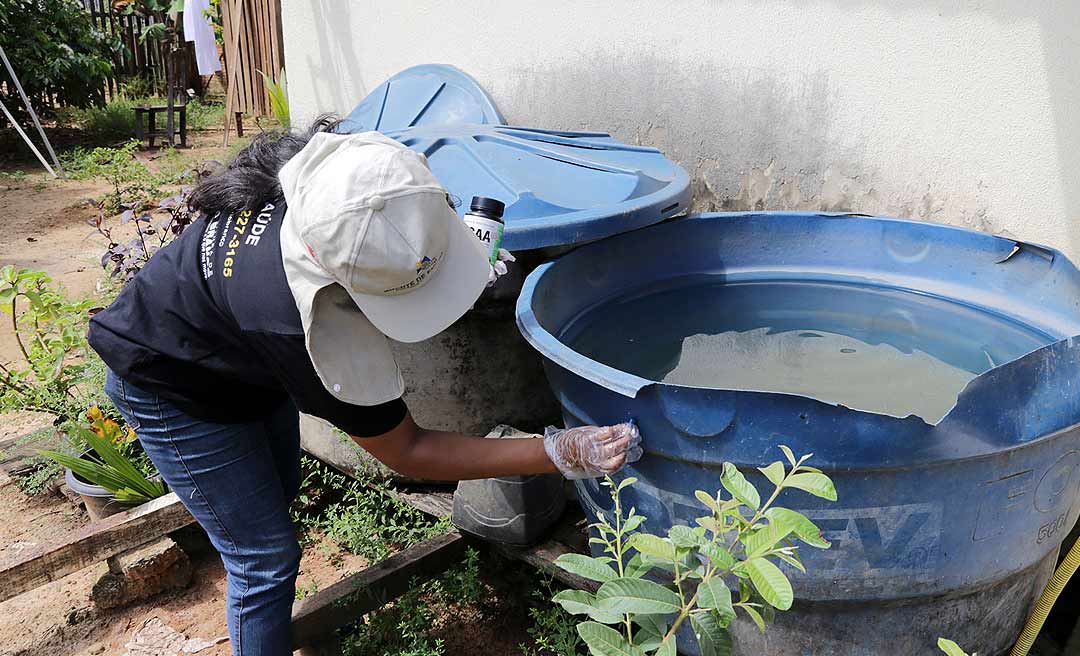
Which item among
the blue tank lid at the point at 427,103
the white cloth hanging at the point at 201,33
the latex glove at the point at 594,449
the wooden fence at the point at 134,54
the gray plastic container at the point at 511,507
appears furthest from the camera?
the wooden fence at the point at 134,54

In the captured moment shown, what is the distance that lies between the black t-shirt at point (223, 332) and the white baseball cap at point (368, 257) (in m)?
0.07

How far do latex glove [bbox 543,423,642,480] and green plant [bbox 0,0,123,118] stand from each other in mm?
8799

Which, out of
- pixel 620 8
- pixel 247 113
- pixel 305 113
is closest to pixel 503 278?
pixel 620 8

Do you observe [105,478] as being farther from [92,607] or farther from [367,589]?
[367,589]

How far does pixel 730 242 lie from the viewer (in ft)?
8.07

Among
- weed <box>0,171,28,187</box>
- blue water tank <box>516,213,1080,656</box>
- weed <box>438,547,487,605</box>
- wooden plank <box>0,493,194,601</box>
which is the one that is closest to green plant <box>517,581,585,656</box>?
weed <box>438,547,487,605</box>

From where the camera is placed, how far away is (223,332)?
1.63m

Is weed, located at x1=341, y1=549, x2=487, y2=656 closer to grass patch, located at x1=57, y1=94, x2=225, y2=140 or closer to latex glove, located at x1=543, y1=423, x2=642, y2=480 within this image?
latex glove, located at x1=543, y1=423, x2=642, y2=480

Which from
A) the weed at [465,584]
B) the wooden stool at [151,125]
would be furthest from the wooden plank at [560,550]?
the wooden stool at [151,125]

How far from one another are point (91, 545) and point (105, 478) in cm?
32

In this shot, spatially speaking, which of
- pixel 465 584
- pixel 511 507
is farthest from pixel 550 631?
pixel 511 507

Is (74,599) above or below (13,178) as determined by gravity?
below

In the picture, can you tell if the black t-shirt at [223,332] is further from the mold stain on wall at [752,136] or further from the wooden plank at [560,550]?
the mold stain on wall at [752,136]

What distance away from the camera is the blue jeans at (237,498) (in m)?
1.82
